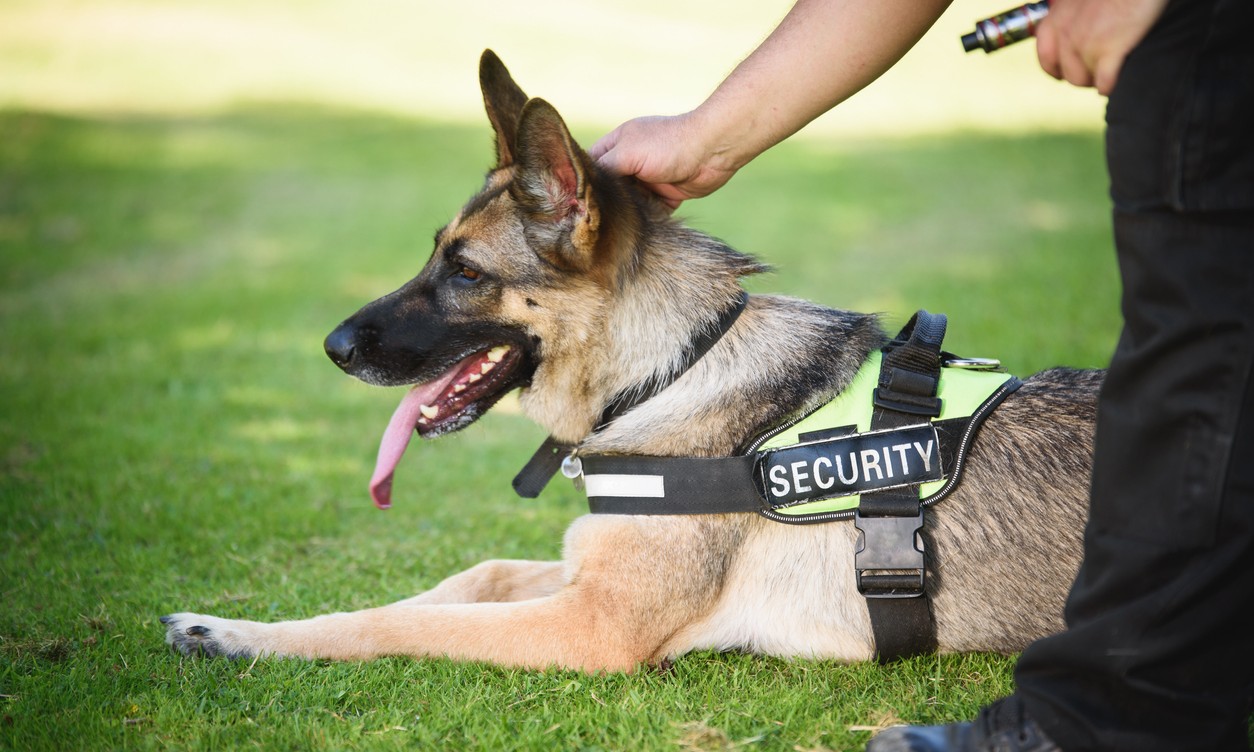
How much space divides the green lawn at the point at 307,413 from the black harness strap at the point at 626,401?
0.69 m

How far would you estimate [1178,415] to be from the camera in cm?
215

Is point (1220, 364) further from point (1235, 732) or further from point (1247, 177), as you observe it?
point (1235, 732)

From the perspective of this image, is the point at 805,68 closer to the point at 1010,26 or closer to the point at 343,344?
the point at 1010,26

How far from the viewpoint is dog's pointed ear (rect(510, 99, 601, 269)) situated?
330cm

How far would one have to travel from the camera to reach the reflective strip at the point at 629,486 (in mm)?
3254

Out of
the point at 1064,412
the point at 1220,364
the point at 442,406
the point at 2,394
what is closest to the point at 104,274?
the point at 2,394

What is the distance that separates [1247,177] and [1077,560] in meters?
1.46

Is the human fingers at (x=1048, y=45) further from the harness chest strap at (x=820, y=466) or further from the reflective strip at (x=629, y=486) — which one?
the reflective strip at (x=629, y=486)

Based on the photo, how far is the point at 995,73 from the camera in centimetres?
2366

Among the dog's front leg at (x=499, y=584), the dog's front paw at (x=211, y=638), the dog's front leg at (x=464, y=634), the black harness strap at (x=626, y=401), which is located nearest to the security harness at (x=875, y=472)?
the black harness strap at (x=626, y=401)

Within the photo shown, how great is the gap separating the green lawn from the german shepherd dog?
0.15 m

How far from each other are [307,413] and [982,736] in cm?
534

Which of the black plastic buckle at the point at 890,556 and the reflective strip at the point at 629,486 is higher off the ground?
the reflective strip at the point at 629,486

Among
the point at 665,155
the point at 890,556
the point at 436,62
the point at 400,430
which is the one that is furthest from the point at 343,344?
the point at 436,62
